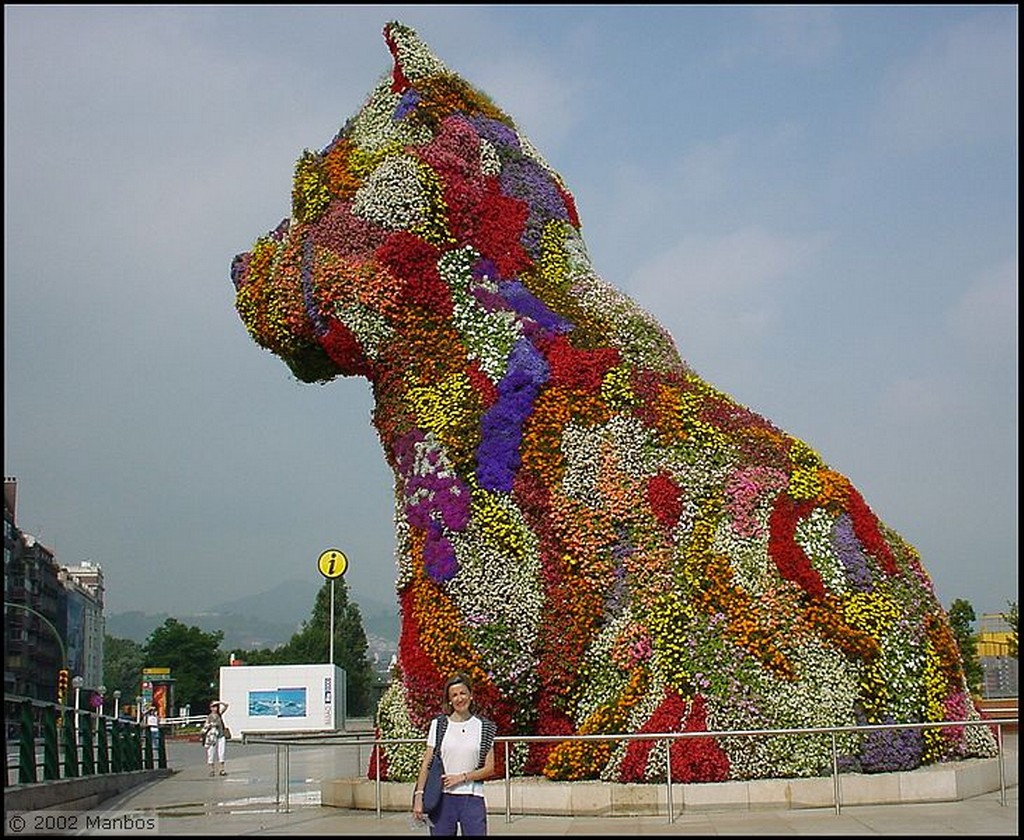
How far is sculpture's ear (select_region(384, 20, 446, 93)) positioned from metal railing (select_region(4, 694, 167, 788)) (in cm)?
958

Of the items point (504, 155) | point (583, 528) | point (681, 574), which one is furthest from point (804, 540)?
point (504, 155)

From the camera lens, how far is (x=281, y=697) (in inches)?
1738

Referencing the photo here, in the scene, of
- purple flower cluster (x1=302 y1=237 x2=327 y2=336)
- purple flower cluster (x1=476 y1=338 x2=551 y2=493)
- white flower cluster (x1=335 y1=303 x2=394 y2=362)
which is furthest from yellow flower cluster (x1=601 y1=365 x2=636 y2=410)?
purple flower cluster (x1=302 y1=237 x2=327 y2=336)

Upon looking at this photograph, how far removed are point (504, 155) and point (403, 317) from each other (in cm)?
306

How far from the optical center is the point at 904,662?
45.8 feet

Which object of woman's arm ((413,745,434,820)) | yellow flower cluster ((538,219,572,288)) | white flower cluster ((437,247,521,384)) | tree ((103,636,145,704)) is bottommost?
tree ((103,636,145,704))

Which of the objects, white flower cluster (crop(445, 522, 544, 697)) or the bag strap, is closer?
the bag strap

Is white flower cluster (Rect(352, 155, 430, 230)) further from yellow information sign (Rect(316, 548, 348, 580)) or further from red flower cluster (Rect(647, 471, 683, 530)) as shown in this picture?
yellow information sign (Rect(316, 548, 348, 580))

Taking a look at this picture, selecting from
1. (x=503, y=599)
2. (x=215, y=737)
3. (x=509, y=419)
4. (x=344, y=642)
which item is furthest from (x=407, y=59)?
(x=344, y=642)

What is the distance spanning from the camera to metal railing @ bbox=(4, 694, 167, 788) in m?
14.5

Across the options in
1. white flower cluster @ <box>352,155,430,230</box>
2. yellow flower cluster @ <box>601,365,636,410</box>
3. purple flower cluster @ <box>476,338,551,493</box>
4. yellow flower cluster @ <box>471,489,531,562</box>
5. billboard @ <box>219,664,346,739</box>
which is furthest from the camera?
billboard @ <box>219,664,346,739</box>

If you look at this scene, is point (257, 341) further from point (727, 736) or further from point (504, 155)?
point (727, 736)

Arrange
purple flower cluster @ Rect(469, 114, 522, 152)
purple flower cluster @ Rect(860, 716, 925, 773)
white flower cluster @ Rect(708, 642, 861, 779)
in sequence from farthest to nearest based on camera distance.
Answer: purple flower cluster @ Rect(469, 114, 522, 152), purple flower cluster @ Rect(860, 716, 925, 773), white flower cluster @ Rect(708, 642, 861, 779)

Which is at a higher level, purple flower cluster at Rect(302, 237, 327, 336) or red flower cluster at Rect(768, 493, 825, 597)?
purple flower cluster at Rect(302, 237, 327, 336)
